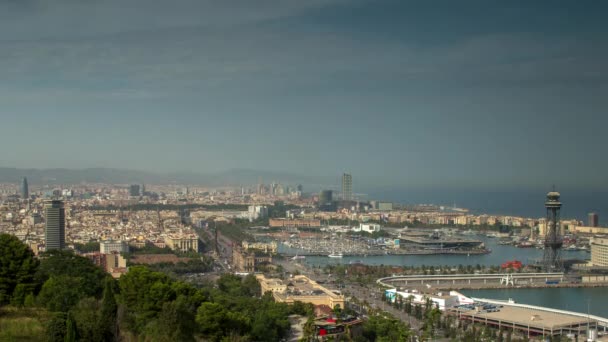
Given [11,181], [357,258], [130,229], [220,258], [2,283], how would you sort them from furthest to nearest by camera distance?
1. [11,181]
2. [130,229]
3. [357,258]
4. [220,258]
5. [2,283]

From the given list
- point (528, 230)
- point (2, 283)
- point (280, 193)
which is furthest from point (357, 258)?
point (280, 193)

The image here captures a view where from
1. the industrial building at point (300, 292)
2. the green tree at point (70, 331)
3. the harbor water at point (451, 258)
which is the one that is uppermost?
the green tree at point (70, 331)

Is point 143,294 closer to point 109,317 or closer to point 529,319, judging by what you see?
point 109,317

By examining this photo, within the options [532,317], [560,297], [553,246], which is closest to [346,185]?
[553,246]

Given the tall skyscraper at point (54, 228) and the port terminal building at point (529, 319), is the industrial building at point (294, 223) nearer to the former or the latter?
the tall skyscraper at point (54, 228)

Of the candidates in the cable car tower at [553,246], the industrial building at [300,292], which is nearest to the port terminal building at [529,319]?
the industrial building at [300,292]

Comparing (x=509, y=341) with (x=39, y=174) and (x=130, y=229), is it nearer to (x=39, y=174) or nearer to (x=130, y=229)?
(x=130, y=229)

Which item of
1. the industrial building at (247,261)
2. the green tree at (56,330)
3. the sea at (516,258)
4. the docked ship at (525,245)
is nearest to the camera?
the green tree at (56,330)
